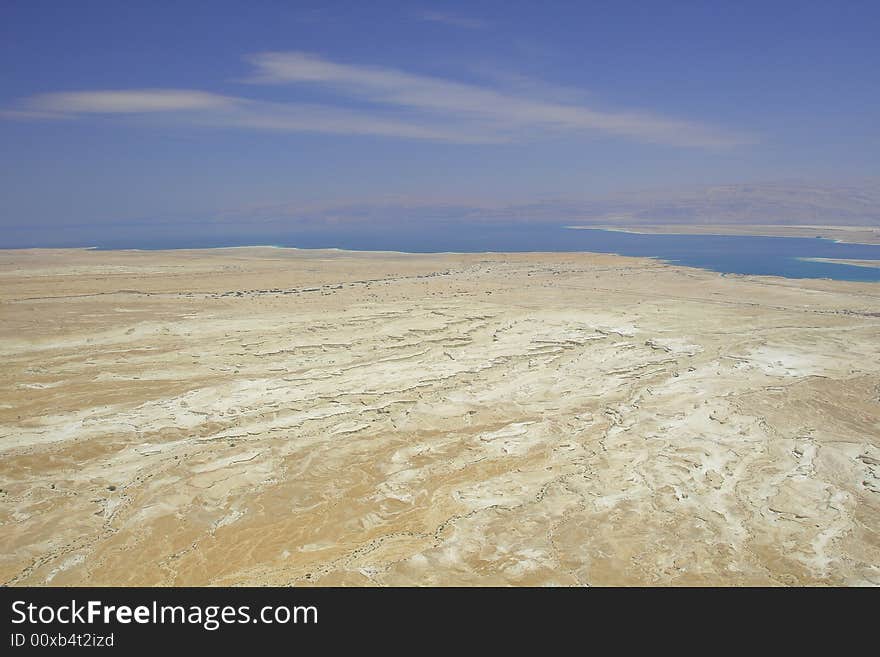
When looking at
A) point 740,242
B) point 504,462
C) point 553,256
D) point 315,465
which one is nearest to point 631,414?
point 504,462

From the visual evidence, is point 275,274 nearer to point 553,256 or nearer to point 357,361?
point 357,361

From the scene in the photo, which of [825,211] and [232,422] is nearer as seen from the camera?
[232,422]

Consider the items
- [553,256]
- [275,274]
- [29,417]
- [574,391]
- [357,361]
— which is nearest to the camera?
[29,417]

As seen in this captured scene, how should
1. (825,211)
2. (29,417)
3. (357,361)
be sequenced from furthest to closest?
(825,211), (357,361), (29,417)

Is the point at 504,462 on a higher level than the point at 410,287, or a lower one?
lower

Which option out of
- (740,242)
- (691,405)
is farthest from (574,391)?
(740,242)

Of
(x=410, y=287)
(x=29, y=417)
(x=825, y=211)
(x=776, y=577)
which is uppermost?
(x=825, y=211)

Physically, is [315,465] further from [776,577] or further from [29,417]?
[776,577]
